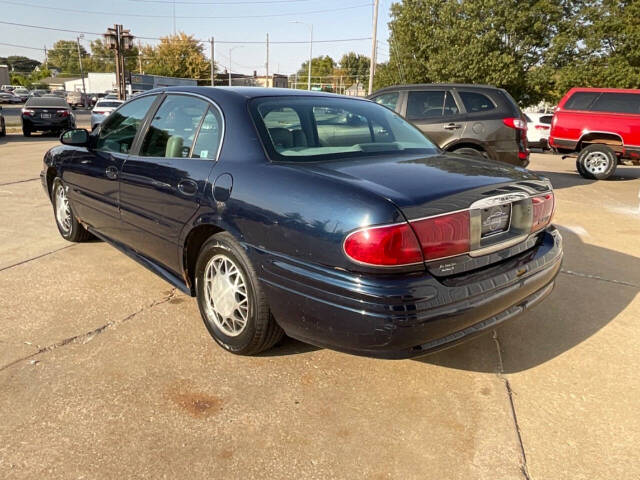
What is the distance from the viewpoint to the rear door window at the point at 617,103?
34.3 feet

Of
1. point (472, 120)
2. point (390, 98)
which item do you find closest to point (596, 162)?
point (472, 120)

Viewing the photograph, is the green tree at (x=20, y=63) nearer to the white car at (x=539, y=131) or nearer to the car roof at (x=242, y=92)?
the white car at (x=539, y=131)

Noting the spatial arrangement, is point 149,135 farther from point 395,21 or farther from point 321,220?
point 395,21

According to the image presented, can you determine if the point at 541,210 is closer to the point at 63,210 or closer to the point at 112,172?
the point at 112,172

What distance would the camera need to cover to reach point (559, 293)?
403 cm

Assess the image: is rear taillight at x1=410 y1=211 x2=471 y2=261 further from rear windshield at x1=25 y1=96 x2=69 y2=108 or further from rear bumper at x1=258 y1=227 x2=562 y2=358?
rear windshield at x1=25 y1=96 x2=69 y2=108

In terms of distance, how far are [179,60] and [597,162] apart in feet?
242

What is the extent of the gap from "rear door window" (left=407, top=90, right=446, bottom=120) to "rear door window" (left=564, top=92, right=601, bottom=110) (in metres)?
4.75

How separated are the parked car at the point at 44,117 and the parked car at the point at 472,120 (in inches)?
597

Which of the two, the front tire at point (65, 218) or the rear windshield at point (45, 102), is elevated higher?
the rear windshield at point (45, 102)

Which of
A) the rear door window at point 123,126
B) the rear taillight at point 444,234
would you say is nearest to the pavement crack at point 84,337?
the rear door window at point 123,126

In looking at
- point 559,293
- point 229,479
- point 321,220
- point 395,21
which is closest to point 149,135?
point 321,220

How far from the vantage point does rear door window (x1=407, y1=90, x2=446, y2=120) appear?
8.14m

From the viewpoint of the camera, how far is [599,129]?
10.8 meters
